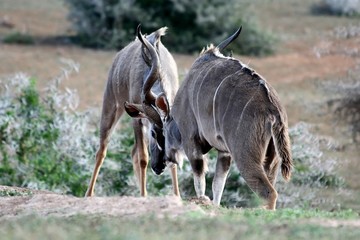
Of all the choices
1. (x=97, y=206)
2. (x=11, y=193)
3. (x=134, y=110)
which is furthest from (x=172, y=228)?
(x=134, y=110)

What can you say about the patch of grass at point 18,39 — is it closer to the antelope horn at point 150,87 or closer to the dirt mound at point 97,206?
the antelope horn at point 150,87

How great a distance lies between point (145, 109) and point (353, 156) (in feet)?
21.2

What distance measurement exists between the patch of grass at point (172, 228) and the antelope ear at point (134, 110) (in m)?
2.92

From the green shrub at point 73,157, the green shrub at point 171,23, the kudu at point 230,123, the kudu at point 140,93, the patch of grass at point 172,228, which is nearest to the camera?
the patch of grass at point 172,228

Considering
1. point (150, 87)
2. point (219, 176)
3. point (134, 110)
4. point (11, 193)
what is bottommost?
point (11, 193)

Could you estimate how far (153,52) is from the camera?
29.0 feet

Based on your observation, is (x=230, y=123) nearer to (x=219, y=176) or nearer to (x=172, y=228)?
(x=219, y=176)

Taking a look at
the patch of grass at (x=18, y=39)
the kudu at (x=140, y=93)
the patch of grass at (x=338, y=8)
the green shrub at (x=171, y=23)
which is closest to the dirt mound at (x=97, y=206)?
the kudu at (x=140, y=93)

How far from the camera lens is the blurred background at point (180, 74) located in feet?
37.3

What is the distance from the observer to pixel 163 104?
28.9ft

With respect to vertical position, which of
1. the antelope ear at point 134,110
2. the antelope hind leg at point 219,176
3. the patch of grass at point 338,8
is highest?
the patch of grass at point 338,8

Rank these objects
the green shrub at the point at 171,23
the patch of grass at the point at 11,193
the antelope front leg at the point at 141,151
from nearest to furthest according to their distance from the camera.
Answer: the patch of grass at the point at 11,193 → the antelope front leg at the point at 141,151 → the green shrub at the point at 171,23

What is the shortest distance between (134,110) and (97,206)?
2.66m

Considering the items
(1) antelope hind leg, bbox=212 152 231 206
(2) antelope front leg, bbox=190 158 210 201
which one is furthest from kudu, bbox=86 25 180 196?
(1) antelope hind leg, bbox=212 152 231 206
